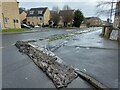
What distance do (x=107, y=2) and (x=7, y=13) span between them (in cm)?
2458

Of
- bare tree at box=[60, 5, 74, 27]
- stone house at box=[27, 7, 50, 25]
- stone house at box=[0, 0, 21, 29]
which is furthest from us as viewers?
stone house at box=[27, 7, 50, 25]

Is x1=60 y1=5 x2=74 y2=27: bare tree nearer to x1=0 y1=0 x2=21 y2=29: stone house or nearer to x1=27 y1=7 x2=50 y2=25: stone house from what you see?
x1=27 y1=7 x2=50 y2=25: stone house

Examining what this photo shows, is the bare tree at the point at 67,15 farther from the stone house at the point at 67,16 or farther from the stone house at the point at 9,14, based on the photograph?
the stone house at the point at 9,14

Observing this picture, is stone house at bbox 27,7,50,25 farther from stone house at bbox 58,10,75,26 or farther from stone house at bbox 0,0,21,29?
stone house at bbox 0,0,21,29

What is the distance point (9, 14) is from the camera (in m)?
36.0

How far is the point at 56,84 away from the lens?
16.0 feet

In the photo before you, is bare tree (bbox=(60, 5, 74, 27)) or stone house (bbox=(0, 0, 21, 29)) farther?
bare tree (bbox=(60, 5, 74, 27))

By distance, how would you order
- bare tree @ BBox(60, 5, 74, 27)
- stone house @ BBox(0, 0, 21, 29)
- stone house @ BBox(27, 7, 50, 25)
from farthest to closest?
stone house @ BBox(27, 7, 50, 25) < bare tree @ BBox(60, 5, 74, 27) < stone house @ BBox(0, 0, 21, 29)

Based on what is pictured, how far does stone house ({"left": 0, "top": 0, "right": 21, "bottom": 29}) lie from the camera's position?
33812 mm

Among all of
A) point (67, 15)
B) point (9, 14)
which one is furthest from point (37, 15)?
point (9, 14)

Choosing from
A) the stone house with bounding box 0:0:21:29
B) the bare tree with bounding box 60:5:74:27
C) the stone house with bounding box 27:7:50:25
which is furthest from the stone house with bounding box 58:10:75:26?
the stone house with bounding box 0:0:21:29

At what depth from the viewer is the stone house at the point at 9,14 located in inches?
1331

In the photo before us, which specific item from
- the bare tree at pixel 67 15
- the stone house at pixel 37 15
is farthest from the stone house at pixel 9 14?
the stone house at pixel 37 15

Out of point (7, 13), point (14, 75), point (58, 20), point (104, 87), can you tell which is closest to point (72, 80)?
point (104, 87)
